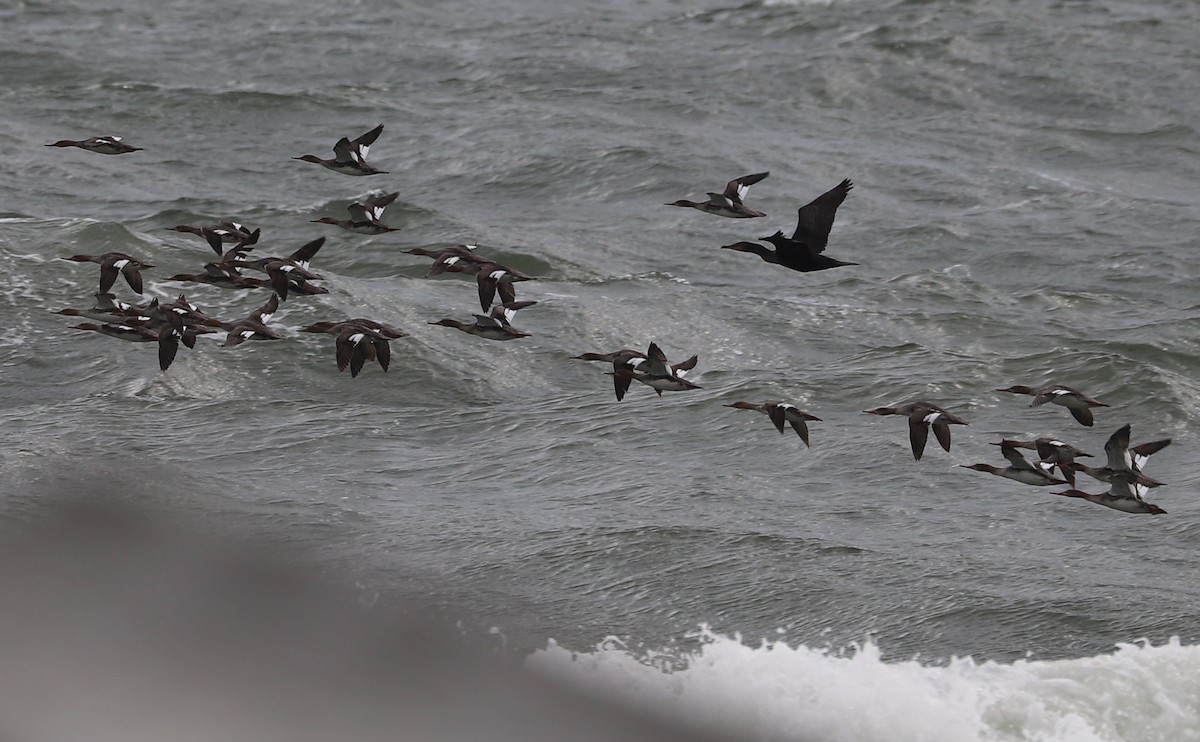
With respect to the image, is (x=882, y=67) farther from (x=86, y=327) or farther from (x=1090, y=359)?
(x=86, y=327)

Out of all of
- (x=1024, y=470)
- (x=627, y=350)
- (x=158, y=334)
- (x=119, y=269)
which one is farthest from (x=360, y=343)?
(x=1024, y=470)

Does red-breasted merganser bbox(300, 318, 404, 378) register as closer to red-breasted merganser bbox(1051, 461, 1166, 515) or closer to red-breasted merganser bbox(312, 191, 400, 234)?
red-breasted merganser bbox(312, 191, 400, 234)

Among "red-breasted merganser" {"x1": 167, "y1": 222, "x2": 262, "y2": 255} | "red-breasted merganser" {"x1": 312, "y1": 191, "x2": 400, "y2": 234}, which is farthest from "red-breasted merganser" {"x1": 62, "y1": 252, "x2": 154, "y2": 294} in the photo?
"red-breasted merganser" {"x1": 312, "y1": 191, "x2": 400, "y2": 234}

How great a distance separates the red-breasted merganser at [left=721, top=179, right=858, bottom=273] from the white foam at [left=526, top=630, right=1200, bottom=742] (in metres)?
2.71

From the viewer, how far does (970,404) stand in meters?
17.9

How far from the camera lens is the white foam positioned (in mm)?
11633

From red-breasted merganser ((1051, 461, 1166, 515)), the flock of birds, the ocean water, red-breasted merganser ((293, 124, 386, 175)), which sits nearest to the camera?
the flock of birds

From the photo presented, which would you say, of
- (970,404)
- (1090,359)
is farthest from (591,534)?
(1090,359)

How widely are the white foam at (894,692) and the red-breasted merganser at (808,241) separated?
A: 2715 millimetres

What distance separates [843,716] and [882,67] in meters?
21.8

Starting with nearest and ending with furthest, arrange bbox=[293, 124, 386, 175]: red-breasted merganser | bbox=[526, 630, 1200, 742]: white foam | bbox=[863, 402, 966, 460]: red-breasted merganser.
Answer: bbox=[526, 630, 1200, 742]: white foam < bbox=[863, 402, 966, 460]: red-breasted merganser < bbox=[293, 124, 386, 175]: red-breasted merganser

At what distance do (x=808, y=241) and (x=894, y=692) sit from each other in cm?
316

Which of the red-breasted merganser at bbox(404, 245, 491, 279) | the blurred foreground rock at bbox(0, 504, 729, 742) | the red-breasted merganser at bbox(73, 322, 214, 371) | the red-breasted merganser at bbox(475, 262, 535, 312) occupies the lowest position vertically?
the blurred foreground rock at bbox(0, 504, 729, 742)

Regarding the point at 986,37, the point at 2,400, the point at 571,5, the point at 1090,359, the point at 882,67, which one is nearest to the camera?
the point at 2,400
